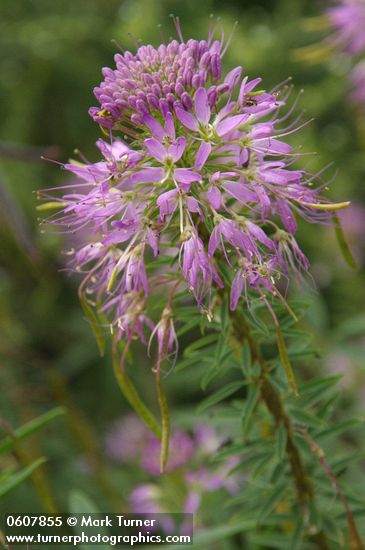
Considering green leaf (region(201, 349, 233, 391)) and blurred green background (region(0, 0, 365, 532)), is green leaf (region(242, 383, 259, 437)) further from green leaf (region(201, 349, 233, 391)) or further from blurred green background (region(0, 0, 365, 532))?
blurred green background (region(0, 0, 365, 532))

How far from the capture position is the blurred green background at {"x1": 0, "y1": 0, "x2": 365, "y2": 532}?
2010 mm

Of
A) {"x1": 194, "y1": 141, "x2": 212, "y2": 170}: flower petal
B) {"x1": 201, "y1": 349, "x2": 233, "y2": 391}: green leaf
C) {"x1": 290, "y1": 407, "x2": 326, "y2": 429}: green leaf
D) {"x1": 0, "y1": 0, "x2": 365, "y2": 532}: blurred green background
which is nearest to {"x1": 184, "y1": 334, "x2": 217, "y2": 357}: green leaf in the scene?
Answer: {"x1": 201, "y1": 349, "x2": 233, "y2": 391}: green leaf

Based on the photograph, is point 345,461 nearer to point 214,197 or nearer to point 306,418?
point 306,418

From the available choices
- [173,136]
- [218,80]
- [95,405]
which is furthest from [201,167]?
[95,405]

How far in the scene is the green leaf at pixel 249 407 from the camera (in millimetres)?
1083

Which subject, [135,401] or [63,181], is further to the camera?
[63,181]

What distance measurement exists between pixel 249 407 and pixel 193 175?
0.45 m

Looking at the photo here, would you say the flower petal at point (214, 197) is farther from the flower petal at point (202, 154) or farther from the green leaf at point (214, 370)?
the green leaf at point (214, 370)

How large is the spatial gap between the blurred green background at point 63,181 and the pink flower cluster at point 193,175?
0.89m

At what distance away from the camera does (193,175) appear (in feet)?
2.90

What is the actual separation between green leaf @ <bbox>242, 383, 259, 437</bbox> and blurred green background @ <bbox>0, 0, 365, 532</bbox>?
2.33 ft

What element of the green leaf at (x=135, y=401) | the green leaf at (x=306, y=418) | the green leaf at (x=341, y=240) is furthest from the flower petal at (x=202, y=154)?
the green leaf at (x=306, y=418)

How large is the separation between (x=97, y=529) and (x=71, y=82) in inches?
93.3

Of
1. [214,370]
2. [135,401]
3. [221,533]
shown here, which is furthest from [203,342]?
[221,533]
